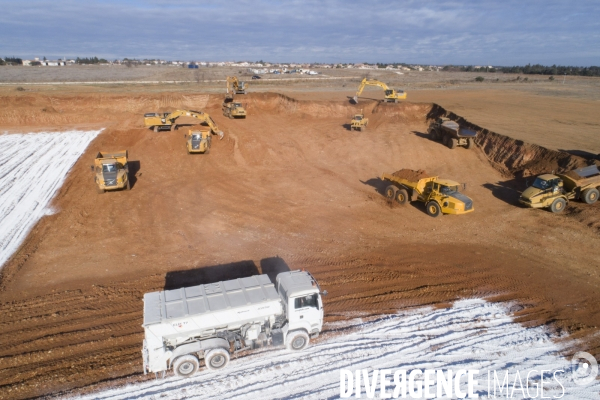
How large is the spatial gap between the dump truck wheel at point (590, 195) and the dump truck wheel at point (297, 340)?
17753 millimetres

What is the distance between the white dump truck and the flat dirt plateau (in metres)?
1.51

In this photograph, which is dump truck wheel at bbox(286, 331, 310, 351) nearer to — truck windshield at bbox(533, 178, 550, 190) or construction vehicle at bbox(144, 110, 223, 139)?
truck windshield at bbox(533, 178, 550, 190)

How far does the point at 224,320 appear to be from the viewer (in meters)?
8.95

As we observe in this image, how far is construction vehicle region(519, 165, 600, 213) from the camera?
1922cm

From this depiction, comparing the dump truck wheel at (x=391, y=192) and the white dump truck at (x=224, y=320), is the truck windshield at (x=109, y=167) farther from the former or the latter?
the dump truck wheel at (x=391, y=192)

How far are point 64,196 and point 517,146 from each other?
1160 inches

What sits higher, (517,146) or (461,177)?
(517,146)

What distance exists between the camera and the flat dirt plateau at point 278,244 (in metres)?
10.9

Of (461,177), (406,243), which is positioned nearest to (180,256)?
(406,243)

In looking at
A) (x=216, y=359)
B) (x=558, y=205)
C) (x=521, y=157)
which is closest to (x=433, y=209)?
(x=558, y=205)

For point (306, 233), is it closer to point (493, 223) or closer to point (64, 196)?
point (493, 223)

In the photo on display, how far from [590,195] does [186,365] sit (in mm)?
20914

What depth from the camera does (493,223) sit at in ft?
61.2

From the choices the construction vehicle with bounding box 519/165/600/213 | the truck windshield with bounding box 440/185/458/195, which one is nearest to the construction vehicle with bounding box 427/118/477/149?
the construction vehicle with bounding box 519/165/600/213
